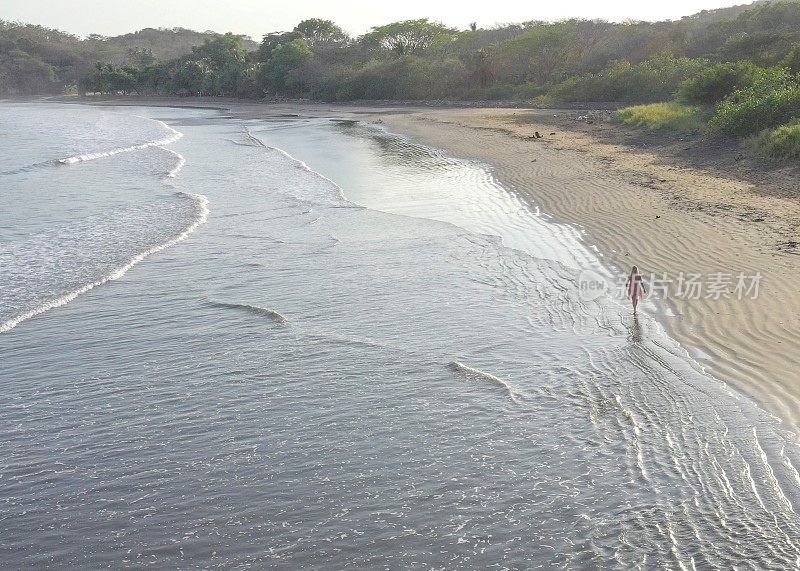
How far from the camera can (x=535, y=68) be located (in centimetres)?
5612

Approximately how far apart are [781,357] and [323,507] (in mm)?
4745

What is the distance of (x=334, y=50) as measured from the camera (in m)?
76.4

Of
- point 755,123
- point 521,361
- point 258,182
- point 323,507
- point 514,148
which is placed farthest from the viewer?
point 514,148

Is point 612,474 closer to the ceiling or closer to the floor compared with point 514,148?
closer to the floor

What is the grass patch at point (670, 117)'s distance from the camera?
79.7 ft

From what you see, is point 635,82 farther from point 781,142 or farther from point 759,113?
point 781,142

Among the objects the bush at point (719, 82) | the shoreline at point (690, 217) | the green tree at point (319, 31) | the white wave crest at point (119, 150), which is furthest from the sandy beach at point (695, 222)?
the green tree at point (319, 31)

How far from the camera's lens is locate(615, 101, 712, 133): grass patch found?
2428 cm

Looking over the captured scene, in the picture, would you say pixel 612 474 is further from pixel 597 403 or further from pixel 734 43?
pixel 734 43

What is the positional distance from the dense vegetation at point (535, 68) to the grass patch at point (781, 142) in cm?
9

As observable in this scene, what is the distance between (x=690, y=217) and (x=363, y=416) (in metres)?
8.58

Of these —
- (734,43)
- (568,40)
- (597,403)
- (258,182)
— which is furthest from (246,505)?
(568,40)

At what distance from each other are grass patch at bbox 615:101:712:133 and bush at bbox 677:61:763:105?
0.63 m

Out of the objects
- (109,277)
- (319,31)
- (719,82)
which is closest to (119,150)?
(109,277)
